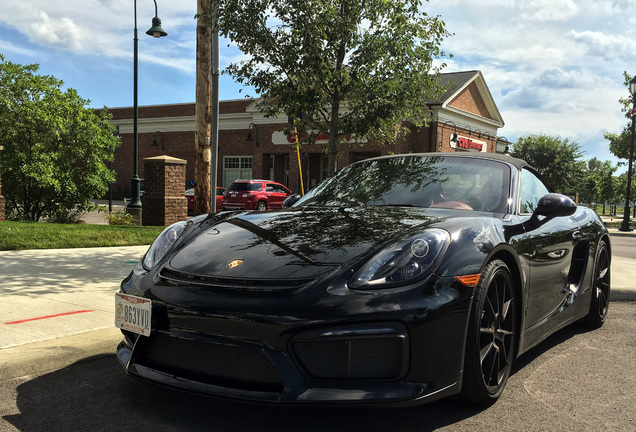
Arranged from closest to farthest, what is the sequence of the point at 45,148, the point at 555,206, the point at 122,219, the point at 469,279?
the point at 469,279 → the point at 555,206 → the point at 45,148 → the point at 122,219

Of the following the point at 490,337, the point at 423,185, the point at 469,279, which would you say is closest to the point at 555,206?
the point at 423,185

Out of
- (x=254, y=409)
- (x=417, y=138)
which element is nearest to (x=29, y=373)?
(x=254, y=409)

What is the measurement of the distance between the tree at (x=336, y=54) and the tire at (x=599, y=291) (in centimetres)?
494

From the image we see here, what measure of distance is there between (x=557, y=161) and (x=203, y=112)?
42.1 m

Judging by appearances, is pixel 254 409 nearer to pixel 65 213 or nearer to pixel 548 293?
pixel 548 293

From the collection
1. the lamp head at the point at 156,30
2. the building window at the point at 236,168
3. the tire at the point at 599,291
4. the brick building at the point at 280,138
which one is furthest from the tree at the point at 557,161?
the tire at the point at 599,291

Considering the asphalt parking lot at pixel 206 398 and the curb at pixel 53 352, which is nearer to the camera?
the asphalt parking lot at pixel 206 398

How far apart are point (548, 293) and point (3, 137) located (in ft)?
42.8

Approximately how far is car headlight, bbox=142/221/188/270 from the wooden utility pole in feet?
21.9

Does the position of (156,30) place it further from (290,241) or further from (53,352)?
(290,241)

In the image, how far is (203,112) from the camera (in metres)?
Answer: 9.90

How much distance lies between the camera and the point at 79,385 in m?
3.15

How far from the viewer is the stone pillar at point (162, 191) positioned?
13531mm

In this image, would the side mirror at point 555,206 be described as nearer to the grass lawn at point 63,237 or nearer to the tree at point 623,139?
the grass lawn at point 63,237
